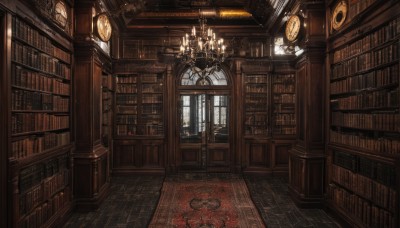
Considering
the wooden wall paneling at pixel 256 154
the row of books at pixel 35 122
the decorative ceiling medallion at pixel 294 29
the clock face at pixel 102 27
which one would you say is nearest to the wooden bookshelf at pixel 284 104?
the wooden wall paneling at pixel 256 154

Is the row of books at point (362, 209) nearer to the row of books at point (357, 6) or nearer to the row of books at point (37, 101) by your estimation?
the row of books at point (357, 6)

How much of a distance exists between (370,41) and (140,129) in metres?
5.64

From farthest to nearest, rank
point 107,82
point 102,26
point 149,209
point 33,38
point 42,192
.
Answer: point 107,82, point 102,26, point 149,209, point 42,192, point 33,38

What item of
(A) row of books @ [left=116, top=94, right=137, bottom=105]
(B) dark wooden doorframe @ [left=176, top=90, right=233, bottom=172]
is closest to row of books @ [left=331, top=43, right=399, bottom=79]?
(B) dark wooden doorframe @ [left=176, top=90, right=233, bottom=172]

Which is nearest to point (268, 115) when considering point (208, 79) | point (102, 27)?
point (208, 79)

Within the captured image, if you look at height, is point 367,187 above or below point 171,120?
below

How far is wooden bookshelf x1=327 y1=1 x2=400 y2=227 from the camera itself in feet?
10.5

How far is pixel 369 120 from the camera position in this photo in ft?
12.0

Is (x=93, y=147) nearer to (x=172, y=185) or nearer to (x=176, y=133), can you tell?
(x=172, y=185)

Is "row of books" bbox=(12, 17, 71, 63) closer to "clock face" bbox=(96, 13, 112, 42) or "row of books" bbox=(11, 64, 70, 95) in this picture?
"row of books" bbox=(11, 64, 70, 95)

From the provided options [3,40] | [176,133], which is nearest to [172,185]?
[176,133]

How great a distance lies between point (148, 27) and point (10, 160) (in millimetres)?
5526

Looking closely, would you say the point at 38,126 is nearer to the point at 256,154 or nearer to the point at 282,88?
the point at 256,154

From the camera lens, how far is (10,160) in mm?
2955
